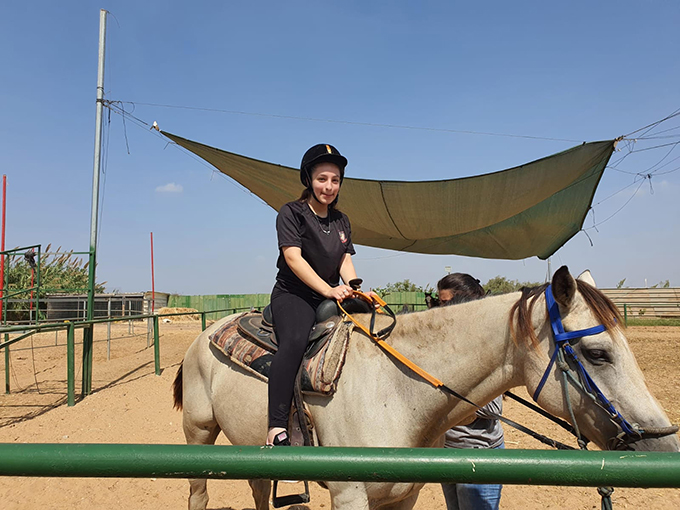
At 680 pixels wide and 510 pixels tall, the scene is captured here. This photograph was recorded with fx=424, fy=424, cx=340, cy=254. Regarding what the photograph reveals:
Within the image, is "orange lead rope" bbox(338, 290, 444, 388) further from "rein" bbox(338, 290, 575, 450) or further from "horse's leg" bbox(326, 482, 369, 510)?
"horse's leg" bbox(326, 482, 369, 510)

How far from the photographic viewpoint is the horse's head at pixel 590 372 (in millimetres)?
1347

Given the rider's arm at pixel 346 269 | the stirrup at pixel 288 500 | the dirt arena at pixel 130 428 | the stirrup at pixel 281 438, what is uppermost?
the rider's arm at pixel 346 269

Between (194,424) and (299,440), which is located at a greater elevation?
(299,440)

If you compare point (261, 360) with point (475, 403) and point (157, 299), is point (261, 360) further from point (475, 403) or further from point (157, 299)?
point (157, 299)

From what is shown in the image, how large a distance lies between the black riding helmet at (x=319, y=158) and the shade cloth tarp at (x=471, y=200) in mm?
3648

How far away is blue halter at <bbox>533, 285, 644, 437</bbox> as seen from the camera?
1354mm

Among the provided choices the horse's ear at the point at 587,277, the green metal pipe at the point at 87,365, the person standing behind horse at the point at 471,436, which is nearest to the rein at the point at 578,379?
the horse's ear at the point at 587,277

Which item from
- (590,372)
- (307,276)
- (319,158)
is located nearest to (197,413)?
(307,276)

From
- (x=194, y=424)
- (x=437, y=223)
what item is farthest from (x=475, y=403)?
(x=437, y=223)

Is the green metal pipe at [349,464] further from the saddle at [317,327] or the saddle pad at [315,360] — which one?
the saddle at [317,327]

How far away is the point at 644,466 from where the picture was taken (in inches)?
29.8

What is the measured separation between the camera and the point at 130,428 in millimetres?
5258

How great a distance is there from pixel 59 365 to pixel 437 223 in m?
8.37

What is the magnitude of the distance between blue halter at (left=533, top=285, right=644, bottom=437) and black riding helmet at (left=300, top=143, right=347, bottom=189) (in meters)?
1.19
